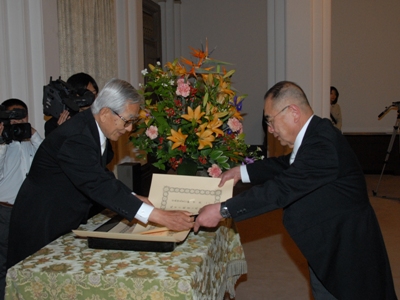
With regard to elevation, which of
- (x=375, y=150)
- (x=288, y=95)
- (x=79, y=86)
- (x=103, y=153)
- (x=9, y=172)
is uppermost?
(x=79, y=86)

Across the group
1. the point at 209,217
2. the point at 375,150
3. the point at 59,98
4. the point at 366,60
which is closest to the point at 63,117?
the point at 59,98

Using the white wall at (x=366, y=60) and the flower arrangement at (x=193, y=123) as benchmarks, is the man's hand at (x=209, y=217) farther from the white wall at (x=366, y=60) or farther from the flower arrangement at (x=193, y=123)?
the white wall at (x=366, y=60)

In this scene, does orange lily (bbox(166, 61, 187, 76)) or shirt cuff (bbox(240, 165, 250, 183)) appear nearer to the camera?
shirt cuff (bbox(240, 165, 250, 183))

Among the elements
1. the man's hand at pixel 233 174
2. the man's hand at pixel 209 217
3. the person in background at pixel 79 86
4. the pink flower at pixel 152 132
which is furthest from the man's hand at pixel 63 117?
the man's hand at pixel 209 217

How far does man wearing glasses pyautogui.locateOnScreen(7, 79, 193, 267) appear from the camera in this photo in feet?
6.36

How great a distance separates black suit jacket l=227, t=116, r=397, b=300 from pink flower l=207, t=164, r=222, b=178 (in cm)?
46

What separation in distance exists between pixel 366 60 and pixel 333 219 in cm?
798

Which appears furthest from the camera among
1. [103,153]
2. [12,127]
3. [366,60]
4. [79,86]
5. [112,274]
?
[366,60]

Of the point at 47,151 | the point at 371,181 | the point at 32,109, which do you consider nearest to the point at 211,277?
the point at 47,151

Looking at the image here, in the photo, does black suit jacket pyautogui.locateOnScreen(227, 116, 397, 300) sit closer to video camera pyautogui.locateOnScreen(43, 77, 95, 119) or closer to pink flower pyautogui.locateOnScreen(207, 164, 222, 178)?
pink flower pyautogui.locateOnScreen(207, 164, 222, 178)

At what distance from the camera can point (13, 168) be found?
3.01m

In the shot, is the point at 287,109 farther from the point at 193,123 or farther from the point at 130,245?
the point at 130,245

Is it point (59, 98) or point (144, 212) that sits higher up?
point (59, 98)

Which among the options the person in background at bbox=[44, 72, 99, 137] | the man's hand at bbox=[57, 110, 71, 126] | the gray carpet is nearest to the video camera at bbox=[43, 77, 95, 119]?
the man's hand at bbox=[57, 110, 71, 126]
